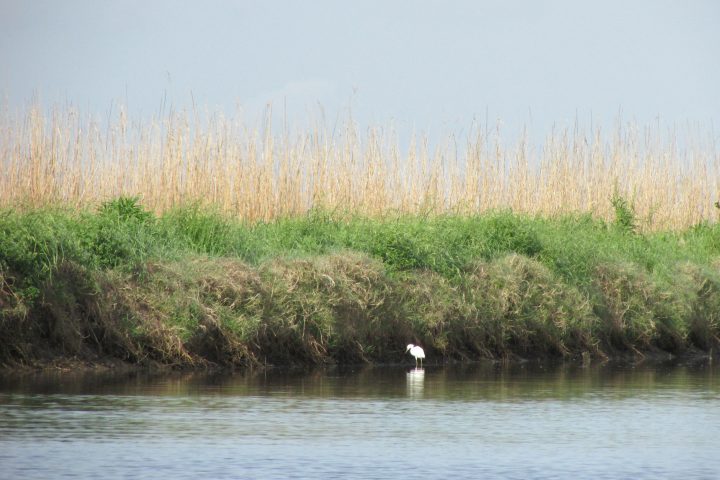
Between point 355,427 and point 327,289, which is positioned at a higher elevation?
point 327,289

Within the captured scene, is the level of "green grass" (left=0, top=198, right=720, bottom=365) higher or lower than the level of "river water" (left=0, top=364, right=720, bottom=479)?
higher

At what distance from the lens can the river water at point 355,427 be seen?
856 centimetres

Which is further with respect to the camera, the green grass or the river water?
the green grass

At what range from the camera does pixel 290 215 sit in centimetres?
2189

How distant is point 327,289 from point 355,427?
6074 mm

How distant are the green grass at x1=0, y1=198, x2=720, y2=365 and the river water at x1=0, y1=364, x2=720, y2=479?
855 mm

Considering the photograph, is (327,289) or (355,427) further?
(327,289)

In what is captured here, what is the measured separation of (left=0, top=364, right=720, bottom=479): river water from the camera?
8562 mm

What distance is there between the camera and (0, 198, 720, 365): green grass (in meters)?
15.1

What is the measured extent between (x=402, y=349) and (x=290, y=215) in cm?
500

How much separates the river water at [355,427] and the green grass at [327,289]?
0.86m

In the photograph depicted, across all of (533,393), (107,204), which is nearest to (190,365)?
(107,204)

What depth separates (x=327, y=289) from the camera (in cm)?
1648

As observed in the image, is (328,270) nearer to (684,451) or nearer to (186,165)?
(186,165)
